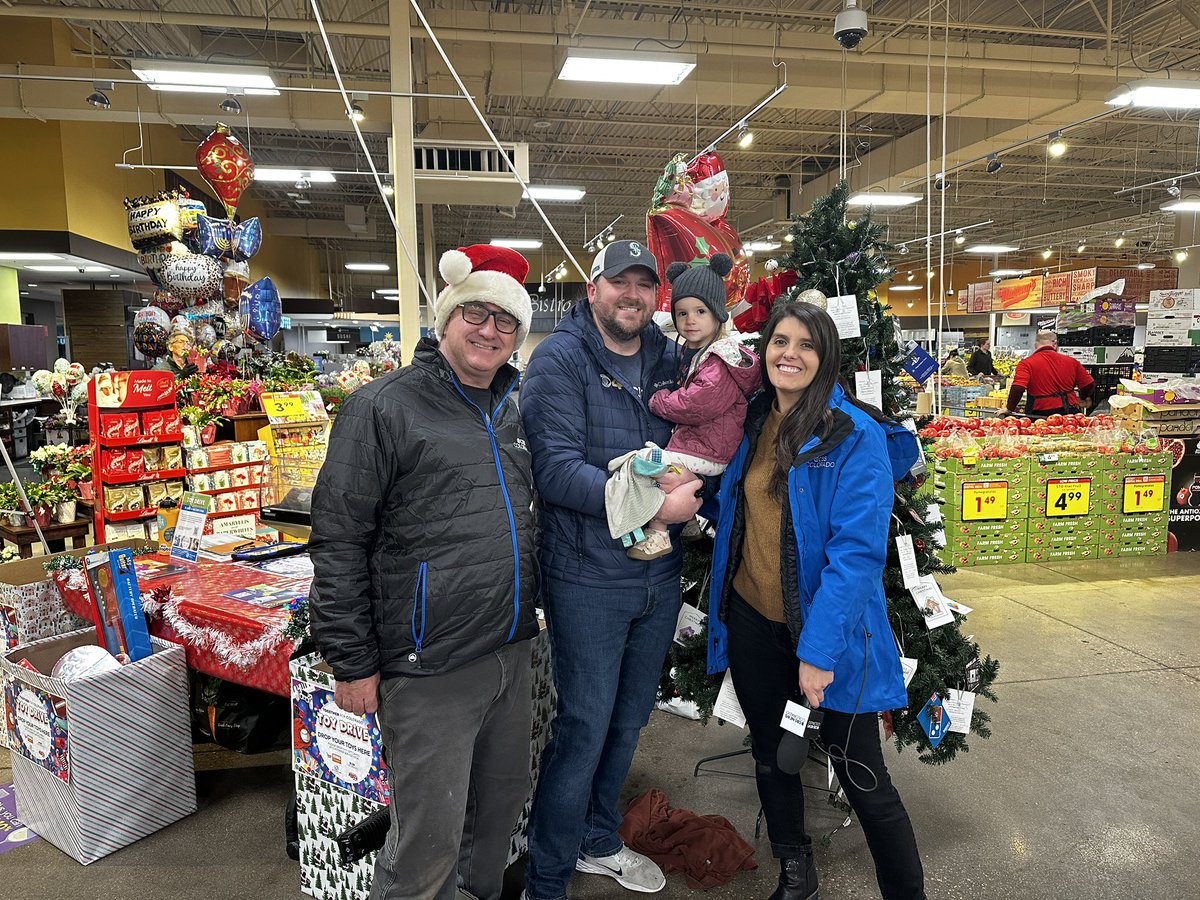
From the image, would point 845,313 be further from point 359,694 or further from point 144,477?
point 144,477

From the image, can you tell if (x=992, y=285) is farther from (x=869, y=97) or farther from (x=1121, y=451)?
(x=1121, y=451)

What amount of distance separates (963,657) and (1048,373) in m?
6.33

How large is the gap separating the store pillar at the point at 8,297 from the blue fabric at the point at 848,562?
12.8 m

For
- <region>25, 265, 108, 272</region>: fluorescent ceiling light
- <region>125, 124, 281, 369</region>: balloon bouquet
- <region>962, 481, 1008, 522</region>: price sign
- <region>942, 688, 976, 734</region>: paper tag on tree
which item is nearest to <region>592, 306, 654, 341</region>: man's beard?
<region>942, 688, 976, 734</region>: paper tag on tree

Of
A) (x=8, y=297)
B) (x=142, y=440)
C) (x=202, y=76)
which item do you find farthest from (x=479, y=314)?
(x=8, y=297)

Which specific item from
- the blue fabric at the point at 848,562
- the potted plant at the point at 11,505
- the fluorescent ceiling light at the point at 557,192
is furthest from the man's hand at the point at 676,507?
the fluorescent ceiling light at the point at 557,192

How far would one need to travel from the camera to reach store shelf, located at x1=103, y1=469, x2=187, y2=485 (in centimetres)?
409

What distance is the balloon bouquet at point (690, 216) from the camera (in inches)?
116

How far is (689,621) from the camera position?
2363mm

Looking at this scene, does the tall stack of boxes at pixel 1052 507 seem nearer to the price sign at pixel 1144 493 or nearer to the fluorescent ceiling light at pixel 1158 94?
the price sign at pixel 1144 493

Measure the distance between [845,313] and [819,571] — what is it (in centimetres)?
82

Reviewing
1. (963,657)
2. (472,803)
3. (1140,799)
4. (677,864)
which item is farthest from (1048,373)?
(472,803)

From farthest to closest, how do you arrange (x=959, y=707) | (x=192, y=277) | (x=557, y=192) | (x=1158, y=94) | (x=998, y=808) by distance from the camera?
(x=557, y=192)
(x=1158, y=94)
(x=192, y=277)
(x=998, y=808)
(x=959, y=707)

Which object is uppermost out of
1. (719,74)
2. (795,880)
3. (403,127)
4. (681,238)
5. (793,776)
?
(719,74)
